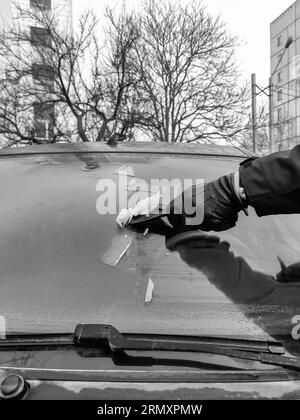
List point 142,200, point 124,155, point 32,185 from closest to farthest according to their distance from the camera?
point 142,200 → point 32,185 → point 124,155

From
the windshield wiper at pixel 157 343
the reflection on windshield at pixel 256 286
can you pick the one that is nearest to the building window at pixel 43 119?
the reflection on windshield at pixel 256 286

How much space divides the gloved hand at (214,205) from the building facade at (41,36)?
504 inches

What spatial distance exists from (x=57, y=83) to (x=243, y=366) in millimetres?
13509

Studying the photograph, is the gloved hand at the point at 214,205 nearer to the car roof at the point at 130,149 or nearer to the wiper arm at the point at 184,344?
the wiper arm at the point at 184,344

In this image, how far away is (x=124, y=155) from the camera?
79.5 inches

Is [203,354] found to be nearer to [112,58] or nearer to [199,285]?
[199,285]

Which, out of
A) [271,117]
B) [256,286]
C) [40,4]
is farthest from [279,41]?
[256,286]

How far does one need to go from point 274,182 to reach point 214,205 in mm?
200

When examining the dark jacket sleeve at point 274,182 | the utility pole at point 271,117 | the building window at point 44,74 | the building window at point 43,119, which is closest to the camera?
the dark jacket sleeve at point 274,182

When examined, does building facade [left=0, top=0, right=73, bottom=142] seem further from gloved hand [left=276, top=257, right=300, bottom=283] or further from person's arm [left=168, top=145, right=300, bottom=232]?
gloved hand [left=276, top=257, right=300, bottom=283]

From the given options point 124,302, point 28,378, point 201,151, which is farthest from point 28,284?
point 201,151

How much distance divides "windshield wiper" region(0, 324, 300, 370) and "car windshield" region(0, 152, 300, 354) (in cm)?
3

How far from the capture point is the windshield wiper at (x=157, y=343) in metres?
1.03

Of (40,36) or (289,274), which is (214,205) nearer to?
(289,274)
